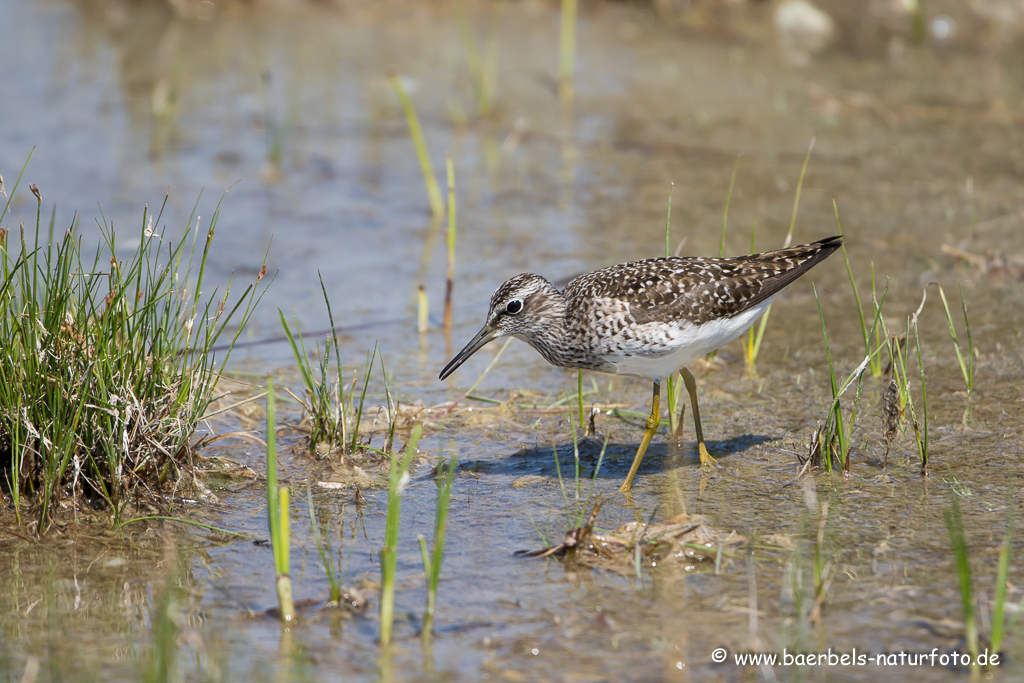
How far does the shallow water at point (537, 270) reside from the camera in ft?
14.1

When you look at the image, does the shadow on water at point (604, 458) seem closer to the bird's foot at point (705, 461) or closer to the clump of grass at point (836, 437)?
the bird's foot at point (705, 461)

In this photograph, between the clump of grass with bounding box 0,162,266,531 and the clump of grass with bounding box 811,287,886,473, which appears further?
the clump of grass with bounding box 811,287,886,473

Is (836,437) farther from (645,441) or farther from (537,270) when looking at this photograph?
(537,270)

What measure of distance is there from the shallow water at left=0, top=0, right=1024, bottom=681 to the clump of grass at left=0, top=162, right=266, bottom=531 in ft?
0.90

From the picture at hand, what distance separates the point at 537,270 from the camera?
8820 mm

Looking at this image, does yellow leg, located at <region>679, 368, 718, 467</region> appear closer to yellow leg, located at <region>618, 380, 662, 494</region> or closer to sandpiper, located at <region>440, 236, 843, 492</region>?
sandpiper, located at <region>440, 236, 843, 492</region>

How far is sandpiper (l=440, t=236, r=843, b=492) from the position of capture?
19.1 feet

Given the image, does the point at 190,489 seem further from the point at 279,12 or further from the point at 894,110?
the point at 279,12

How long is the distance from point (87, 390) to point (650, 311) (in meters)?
2.83

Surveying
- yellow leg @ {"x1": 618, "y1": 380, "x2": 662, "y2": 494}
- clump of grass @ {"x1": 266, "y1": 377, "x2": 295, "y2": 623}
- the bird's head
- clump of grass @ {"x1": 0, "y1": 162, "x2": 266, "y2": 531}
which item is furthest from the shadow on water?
clump of grass @ {"x1": 266, "y1": 377, "x2": 295, "y2": 623}

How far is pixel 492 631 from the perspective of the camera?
4273 mm

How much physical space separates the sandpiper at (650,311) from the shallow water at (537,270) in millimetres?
539

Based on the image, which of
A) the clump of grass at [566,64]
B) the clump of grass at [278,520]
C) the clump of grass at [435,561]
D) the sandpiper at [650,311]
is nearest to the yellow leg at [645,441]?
the sandpiper at [650,311]

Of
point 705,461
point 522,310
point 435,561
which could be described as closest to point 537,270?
point 522,310
